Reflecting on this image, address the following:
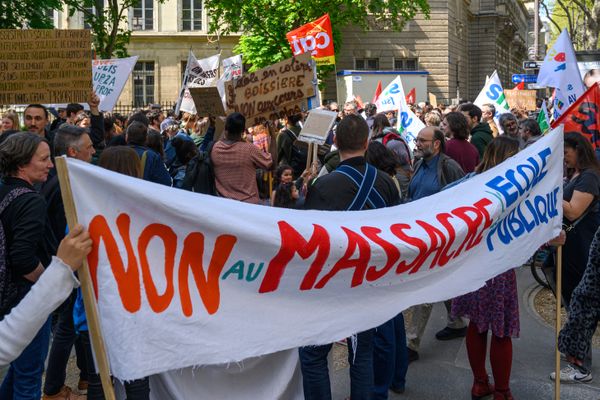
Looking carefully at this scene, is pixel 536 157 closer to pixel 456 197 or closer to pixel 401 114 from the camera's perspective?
pixel 456 197

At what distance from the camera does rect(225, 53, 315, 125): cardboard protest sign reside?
8.05m

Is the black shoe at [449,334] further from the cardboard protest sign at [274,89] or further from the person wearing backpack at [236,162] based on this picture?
the cardboard protest sign at [274,89]

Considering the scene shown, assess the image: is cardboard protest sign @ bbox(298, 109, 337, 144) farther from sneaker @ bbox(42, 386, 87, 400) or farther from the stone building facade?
the stone building facade

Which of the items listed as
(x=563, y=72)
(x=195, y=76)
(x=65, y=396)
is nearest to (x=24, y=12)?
(x=195, y=76)

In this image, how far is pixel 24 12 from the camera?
46.5ft

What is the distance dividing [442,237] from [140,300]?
70.7 inches

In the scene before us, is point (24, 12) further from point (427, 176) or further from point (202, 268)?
point (202, 268)

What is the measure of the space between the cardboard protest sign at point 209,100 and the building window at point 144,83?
3220 centimetres

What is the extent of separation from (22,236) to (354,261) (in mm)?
1725

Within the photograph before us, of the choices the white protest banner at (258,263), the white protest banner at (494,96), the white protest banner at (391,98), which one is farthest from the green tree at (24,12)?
the white protest banner at (258,263)

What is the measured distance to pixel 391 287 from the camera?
159 inches

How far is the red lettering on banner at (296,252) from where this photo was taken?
11.7 ft

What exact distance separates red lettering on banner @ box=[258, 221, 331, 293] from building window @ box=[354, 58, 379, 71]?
3875 centimetres

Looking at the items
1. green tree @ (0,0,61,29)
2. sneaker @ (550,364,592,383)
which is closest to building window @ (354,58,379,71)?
green tree @ (0,0,61,29)
